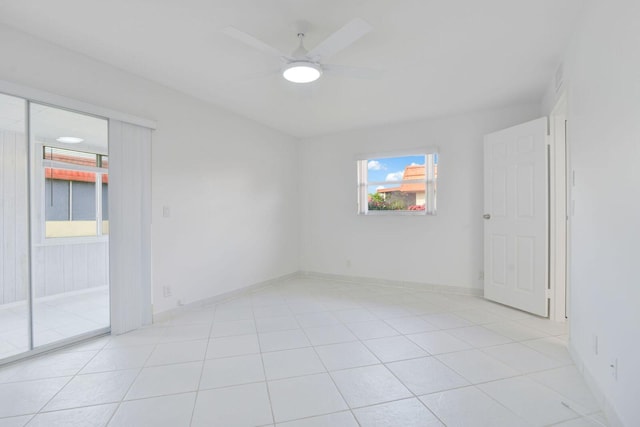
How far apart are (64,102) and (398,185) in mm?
4052

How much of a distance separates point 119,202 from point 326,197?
10.3ft

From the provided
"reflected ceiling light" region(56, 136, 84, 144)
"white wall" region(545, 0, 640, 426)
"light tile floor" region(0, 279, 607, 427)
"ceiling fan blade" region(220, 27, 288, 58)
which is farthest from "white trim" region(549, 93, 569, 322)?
"reflected ceiling light" region(56, 136, 84, 144)

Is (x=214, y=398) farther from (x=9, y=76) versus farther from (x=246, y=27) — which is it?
(x=9, y=76)

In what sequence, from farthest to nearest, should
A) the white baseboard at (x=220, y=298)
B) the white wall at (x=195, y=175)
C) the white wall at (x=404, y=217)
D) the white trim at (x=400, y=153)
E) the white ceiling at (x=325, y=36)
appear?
the white trim at (x=400, y=153), the white wall at (x=404, y=217), the white baseboard at (x=220, y=298), the white wall at (x=195, y=175), the white ceiling at (x=325, y=36)

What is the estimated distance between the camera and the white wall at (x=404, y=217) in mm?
4227

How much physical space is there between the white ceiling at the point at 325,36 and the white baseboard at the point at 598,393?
240 cm

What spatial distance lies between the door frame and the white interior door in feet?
0.20

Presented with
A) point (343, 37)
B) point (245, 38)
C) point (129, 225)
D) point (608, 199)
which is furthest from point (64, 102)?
point (608, 199)

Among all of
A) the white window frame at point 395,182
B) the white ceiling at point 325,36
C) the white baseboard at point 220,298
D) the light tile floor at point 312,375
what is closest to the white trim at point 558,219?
the light tile floor at point 312,375

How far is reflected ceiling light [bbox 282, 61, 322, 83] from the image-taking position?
7.28 feet

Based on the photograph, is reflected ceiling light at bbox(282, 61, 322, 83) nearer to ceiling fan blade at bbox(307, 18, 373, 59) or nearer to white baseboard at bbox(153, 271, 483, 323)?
ceiling fan blade at bbox(307, 18, 373, 59)

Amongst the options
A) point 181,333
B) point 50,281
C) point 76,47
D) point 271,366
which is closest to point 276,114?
point 76,47

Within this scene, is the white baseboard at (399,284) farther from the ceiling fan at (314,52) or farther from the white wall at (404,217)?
the ceiling fan at (314,52)

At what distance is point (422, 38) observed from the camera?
2398 millimetres
